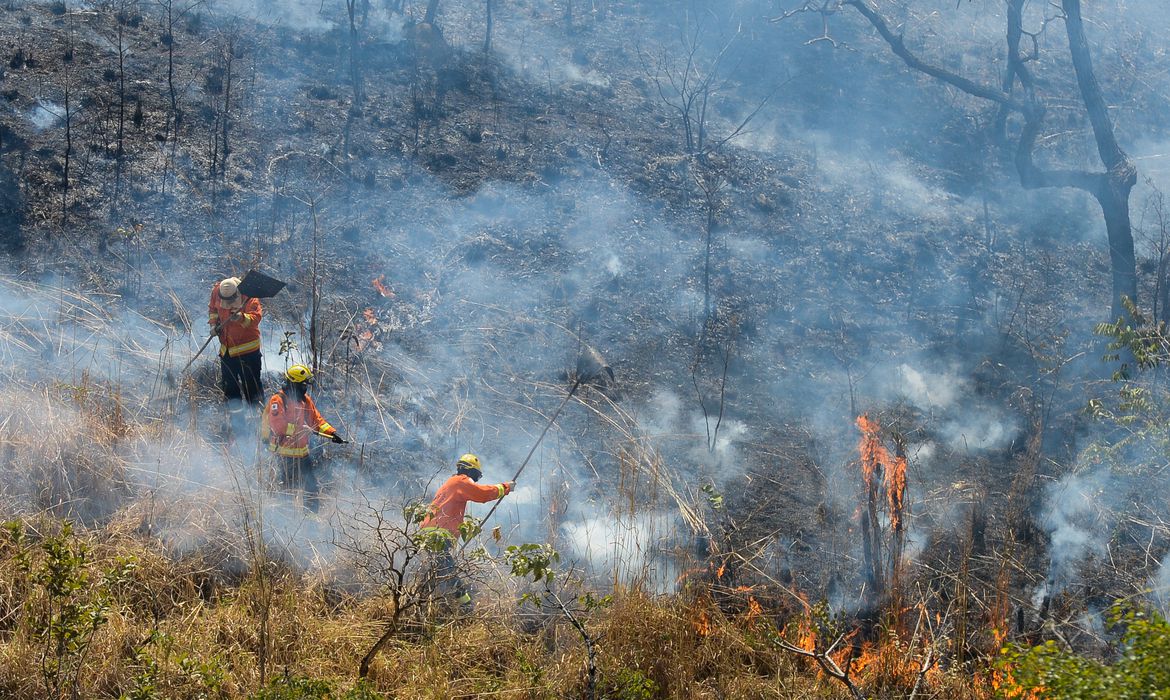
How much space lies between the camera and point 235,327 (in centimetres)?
719

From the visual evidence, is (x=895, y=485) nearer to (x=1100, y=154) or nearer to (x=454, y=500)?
(x=454, y=500)

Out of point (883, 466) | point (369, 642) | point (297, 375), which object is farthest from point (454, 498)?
point (883, 466)

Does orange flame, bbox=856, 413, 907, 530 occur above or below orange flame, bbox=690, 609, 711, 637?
above

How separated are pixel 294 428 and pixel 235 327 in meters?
1.20

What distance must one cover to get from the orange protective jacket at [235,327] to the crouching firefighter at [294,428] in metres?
0.76

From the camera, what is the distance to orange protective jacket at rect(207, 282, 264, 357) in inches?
282

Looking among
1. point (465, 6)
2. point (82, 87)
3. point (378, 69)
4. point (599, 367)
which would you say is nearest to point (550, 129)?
point (378, 69)

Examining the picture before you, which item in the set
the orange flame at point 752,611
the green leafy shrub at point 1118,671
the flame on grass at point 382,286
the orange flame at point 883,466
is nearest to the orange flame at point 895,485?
the orange flame at point 883,466

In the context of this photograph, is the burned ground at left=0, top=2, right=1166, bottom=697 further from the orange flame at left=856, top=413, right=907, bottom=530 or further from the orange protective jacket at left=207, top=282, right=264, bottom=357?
the orange protective jacket at left=207, top=282, right=264, bottom=357

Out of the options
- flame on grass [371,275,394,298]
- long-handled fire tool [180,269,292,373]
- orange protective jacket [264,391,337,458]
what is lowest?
orange protective jacket [264,391,337,458]

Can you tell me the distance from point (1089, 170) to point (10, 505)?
13106mm

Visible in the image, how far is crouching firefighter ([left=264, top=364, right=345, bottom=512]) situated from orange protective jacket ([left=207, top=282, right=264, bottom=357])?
0.76 metres

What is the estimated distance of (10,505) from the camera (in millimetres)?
5523

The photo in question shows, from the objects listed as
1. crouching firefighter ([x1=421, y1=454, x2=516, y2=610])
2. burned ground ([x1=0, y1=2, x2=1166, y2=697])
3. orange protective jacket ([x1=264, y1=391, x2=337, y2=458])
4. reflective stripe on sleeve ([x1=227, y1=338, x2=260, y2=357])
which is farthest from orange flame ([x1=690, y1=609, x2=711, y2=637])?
reflective stripe on sleeve ([x1=227, y1=338, x2=260, y2=357])
